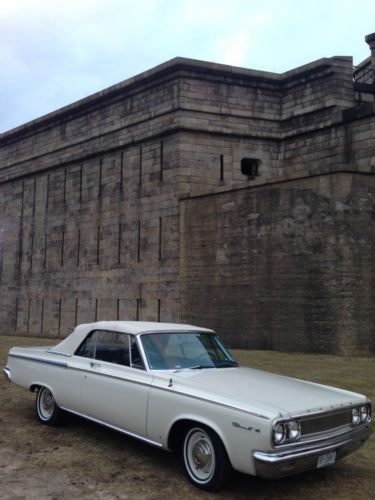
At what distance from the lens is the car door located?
181 inches

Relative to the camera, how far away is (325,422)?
4.04 metres

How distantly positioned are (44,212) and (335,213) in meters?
14.0

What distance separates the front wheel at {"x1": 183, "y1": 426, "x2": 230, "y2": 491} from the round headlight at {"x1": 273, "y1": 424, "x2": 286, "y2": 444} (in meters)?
0.48

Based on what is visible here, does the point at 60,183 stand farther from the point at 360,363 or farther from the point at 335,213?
the point at 360,363

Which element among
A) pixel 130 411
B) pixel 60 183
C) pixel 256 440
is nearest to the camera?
Answer: pixel 256 440

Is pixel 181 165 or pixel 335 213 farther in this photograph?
pixel 181 165

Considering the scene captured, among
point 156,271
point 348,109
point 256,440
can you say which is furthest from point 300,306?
point 256,440

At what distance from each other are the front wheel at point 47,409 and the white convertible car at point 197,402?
0.01m

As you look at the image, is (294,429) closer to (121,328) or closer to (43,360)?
(121,328)

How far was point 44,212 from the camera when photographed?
22.2 m

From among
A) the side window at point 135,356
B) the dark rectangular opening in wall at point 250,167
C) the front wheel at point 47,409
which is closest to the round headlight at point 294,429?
the side window at point 135,356

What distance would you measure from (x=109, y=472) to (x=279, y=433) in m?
1.67

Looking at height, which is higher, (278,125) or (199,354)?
(278,125)

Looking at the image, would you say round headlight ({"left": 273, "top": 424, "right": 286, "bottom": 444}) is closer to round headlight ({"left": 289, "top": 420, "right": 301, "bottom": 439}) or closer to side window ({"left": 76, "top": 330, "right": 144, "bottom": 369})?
round headlight ({"left": 289, "top": 420, "right": 301, "bottom": 439})
